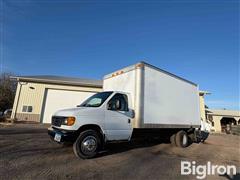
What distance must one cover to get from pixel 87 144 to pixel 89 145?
8 centimetres

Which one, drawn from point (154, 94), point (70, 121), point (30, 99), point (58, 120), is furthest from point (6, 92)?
point (154, 94)

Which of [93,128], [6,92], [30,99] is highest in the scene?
[6,92]

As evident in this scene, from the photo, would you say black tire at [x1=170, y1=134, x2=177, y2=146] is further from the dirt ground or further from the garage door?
the garage door

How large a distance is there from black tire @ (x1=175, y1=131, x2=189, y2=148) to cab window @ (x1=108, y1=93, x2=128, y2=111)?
4.11 meters

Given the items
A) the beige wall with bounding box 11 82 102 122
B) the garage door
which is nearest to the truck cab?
the garage door

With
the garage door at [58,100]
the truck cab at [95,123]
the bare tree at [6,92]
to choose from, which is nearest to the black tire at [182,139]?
the truck cab at [95,123]

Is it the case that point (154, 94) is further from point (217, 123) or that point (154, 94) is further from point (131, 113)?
point (217, 123)

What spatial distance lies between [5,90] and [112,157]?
32613 mm

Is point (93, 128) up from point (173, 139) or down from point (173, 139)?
up

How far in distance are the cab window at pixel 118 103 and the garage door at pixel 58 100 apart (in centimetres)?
1183

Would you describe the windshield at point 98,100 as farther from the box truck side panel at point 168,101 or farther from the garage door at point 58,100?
the garage door at point 58,100

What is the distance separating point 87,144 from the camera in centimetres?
555

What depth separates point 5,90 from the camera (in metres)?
31.1

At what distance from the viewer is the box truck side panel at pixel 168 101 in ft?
23.6
